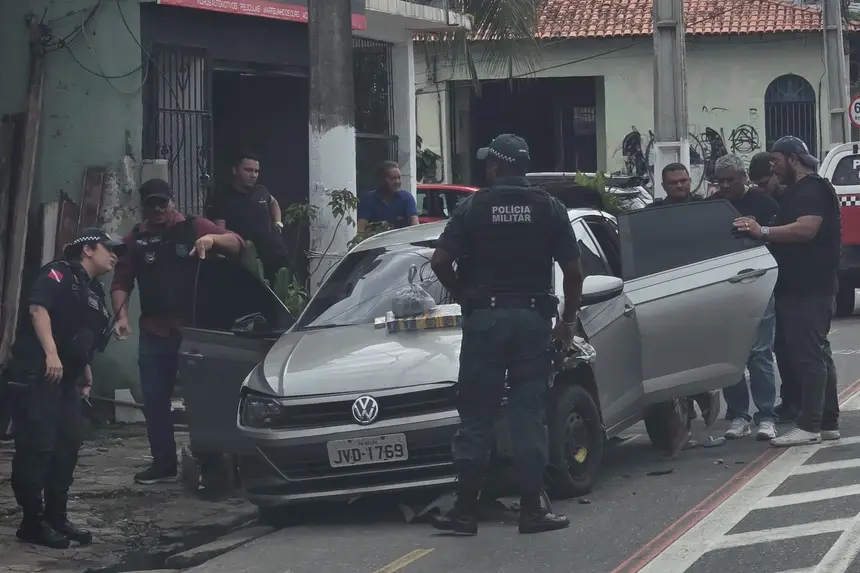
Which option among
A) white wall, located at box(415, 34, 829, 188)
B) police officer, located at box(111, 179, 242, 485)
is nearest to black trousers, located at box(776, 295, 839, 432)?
police officer, located at box(111, 179, 242, 485)

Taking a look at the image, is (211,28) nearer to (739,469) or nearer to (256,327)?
(256,327)

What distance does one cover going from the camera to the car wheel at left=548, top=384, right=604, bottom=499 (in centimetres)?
768

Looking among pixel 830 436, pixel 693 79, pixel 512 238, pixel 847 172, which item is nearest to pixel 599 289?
pixel 512 238

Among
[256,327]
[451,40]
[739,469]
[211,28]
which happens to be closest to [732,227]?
[739,469]

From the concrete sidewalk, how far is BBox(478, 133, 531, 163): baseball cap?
101 inches

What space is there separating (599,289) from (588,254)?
0.89 m

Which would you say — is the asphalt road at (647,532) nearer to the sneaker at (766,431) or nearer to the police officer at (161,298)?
Answer: the sneaker at (766,431)

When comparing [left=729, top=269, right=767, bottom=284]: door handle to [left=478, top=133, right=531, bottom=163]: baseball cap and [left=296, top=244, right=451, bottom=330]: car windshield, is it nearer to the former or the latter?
[left=296, top=244, right=451, bottom=330]: car windshield

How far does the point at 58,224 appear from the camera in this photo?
443 inches

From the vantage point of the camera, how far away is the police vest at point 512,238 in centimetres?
702

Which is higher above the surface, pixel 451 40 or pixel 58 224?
pixel 451 40

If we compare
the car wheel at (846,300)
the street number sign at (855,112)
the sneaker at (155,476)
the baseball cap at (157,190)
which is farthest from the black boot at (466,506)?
the street number sign at (855,112)

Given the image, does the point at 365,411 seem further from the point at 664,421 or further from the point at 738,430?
the point at 738,430

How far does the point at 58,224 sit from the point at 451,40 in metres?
10.4
